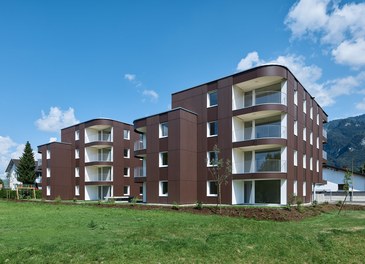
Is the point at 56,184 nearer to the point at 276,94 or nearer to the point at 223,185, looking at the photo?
the point at 223,185

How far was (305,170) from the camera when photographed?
33625 mm

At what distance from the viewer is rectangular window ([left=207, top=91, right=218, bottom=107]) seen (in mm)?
30906

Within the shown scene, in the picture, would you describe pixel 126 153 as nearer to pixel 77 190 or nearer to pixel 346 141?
pixel 77 190

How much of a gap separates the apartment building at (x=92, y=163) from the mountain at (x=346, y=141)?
94.0 metres

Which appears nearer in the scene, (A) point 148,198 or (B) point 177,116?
(B) point 177,116

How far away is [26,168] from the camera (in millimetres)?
64000

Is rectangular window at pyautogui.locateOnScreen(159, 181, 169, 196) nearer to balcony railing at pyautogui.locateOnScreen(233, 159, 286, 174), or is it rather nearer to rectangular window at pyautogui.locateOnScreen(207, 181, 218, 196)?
rectangular window at pyautogui.locateOnScreen(207, 181, 218, 196)

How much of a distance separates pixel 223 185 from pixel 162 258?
21278 mm

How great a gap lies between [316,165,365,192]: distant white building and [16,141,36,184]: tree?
2091 inches

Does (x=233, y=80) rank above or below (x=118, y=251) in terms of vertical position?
above

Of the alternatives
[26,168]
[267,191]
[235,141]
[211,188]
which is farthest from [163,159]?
[26,168]

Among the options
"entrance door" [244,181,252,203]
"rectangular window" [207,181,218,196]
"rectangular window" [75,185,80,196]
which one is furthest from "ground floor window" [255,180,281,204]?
"rectangular window" [75,185,80,196]

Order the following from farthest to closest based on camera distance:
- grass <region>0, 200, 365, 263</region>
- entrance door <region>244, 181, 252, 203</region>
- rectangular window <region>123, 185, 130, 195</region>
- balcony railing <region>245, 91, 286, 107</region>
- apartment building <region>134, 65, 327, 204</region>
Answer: rectangular window <region>123, 185, 130, 195</region> < entrance door <region>244, 181, 252, 203</region> < balcony railing <region>245, 91, 286, 107</region> < apartment building <region>134, 65, 327, 204</region> < grass <region>0, 200, 365, 263</region>

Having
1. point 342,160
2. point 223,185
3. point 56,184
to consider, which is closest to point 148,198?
point 223,185
